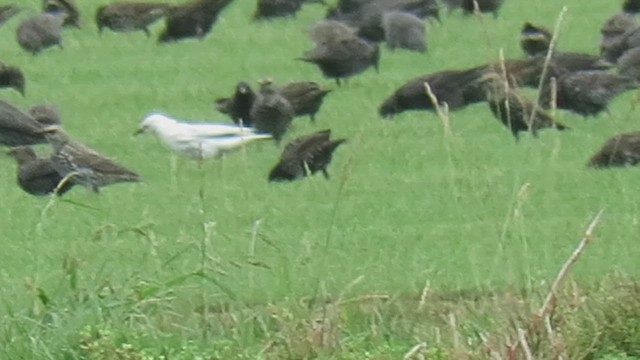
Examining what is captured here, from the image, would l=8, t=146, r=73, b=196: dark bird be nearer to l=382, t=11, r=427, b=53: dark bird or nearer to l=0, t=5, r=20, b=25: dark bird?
l=382, t=11, r=427, b=53: dark bird

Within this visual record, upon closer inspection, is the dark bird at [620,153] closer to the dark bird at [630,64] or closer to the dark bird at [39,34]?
the dark bird at [630,64]

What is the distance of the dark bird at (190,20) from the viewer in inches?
777

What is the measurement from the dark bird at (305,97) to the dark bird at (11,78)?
2.49 m

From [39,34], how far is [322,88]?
12.8 ft

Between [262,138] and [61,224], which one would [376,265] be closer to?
[61,224]

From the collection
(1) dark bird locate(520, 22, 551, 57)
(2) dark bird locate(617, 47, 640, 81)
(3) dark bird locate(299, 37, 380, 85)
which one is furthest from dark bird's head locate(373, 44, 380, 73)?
(2) dark bird locate(617, 47, 640, 81)

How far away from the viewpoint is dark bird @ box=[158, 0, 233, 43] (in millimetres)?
19734

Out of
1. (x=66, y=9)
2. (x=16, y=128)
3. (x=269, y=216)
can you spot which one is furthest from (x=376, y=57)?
(x=269, y=216)

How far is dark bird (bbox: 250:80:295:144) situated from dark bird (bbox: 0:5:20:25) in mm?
5666

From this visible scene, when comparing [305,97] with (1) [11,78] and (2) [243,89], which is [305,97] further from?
(1) [11,78]

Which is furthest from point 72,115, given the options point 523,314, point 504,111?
point 523,314

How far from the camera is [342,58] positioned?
Result: 58.2 feet

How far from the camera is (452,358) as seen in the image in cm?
769

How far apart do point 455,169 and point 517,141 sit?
114cm
